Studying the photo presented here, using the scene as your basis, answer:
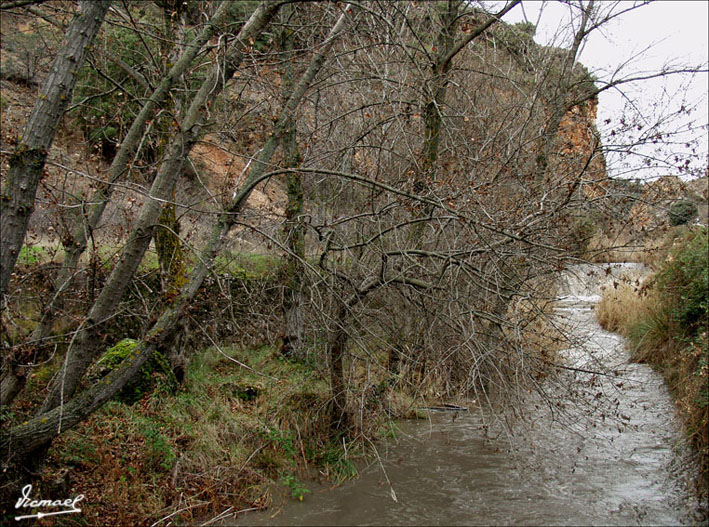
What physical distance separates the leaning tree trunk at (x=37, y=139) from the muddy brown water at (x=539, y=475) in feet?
11.6

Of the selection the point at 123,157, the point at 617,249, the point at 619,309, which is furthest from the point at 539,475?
the point at 619,309

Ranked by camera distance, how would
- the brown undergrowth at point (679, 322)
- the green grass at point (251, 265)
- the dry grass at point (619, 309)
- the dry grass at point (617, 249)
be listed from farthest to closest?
the dry grass at point (619, 309) < the green grass at point (251, 265) < the brown undergrowth at point (679, 322) < the dry grass at point (617, 249)

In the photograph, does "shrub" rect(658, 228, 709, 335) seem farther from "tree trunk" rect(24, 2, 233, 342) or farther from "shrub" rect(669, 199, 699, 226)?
"tree trunk" rect(24, 2, 233, 342)

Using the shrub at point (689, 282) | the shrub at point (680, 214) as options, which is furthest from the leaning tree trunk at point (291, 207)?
the shrub at point (689, 282)

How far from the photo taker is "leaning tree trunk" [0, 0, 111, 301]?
3.48 metres

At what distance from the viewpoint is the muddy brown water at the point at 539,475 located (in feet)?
19.4

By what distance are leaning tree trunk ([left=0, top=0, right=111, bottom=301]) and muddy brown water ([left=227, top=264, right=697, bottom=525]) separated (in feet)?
11.6

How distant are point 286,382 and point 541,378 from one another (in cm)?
354

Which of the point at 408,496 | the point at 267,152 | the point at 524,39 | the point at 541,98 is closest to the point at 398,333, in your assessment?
the point at 408,496

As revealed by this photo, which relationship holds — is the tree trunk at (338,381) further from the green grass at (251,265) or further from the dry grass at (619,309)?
the dry grass at (619,309)

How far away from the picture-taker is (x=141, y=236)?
4.68 m
